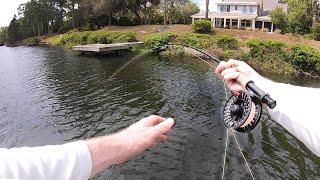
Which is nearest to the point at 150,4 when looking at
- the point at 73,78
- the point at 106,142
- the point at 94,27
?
the point at 94,27

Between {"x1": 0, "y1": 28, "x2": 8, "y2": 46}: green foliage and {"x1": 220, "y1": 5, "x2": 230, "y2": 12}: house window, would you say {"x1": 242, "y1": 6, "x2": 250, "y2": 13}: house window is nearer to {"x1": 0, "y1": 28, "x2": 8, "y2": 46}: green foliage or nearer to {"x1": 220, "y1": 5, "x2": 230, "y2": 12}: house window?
{"x1": 220, "y1": 5, "x2": 230, "y2": 12}: house window

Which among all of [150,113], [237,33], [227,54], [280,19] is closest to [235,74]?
[150,113]

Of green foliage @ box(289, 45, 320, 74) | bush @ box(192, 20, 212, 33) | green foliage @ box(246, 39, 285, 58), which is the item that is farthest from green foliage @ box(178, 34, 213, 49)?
green foliage @ box(289, 45, 320, 74)

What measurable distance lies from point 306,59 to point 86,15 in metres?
53.5

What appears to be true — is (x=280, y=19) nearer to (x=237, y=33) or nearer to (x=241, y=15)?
(x=237, y=33)

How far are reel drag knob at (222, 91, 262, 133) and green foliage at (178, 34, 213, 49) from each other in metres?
37.0

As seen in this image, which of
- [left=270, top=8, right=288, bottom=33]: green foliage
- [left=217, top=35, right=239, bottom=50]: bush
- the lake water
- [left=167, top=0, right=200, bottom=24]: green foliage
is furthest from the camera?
[left=167, top=0, right=200, bottom=24]: green foliage

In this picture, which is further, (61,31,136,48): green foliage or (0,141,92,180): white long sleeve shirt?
(61,31,136,48): green foliage

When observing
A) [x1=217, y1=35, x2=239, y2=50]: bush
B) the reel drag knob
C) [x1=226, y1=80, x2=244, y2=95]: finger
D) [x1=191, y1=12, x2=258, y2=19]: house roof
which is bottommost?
[x1=217, y1=35, x2=239, y2=50]: bush

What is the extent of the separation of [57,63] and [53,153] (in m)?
34.8

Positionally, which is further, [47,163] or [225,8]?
[225,8]

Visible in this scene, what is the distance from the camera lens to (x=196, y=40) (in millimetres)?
42312

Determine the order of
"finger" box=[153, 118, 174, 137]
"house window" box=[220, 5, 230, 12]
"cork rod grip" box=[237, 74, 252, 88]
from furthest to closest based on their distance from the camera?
"house window" box=[220, 5, 230, 12]
"cork rod grip" box=[237, 74, 252, 88]
"finger" box=[153, 118, 174, 137]

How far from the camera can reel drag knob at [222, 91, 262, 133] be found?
8.89 feet
